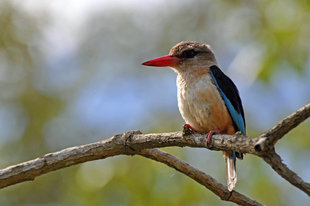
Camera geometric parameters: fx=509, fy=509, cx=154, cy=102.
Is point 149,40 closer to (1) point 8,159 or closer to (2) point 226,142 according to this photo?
(1) point 8,159

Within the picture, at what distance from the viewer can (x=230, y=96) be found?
490cm

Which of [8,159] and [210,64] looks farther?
[8,159]

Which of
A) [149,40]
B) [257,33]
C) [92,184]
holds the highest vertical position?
[149,40]

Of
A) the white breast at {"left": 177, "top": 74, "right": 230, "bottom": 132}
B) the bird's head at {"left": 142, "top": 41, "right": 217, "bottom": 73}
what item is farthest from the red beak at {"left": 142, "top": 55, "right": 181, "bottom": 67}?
the white breast at {"left": 177, "top": 74, "right": 230, "bottom": 132}

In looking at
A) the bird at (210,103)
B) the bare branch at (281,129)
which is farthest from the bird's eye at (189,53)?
the bare branch at (281,129)

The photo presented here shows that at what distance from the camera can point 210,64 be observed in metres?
5.32

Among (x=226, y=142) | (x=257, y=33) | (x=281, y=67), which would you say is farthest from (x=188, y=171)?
(x=257, y=33)

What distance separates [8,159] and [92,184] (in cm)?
281

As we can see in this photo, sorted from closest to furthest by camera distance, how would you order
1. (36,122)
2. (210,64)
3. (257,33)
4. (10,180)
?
1. (10,180)
2. (210,64)
3. (257,33)
4. (36,122)

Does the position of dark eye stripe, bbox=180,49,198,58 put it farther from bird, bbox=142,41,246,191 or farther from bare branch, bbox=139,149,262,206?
bare branch, bbox=139,149,262,206

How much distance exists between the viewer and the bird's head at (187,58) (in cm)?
529

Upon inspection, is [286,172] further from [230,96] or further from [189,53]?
[189,53]

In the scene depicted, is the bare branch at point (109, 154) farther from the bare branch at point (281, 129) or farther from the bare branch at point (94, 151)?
the bare branch at point (281, 129)

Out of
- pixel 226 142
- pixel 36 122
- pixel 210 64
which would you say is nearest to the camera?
pixel 226 142
